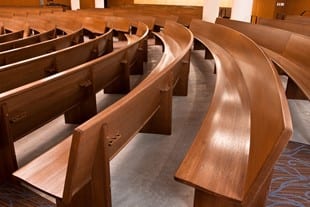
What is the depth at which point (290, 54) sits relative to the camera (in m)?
3.16

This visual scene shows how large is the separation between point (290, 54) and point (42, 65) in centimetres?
251

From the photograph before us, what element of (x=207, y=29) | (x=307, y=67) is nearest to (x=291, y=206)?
(x=307, y=67)

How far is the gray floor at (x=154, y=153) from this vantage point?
1695 millimetres

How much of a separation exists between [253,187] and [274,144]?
0.18m

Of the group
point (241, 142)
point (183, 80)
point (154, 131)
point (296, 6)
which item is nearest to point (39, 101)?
point (154, 131)

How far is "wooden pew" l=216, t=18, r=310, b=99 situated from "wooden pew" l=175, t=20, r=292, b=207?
505 mm

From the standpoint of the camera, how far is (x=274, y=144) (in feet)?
3.18

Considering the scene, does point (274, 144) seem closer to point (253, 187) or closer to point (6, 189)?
point (253, 187)

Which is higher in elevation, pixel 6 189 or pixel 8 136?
pixel 8 136

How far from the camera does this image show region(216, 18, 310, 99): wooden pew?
257 cm

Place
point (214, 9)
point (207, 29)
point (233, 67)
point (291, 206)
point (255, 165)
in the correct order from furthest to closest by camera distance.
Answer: point (214, 9) < point (207, 29) < point (233, 67) < point (291, 206) < point (255, 165)

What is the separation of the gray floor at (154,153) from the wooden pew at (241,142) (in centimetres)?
36

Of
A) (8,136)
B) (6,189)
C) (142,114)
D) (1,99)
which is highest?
(1,99)

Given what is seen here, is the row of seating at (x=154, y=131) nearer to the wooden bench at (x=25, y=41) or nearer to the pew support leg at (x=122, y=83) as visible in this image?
the pew support leg at (x=122, y=83)
